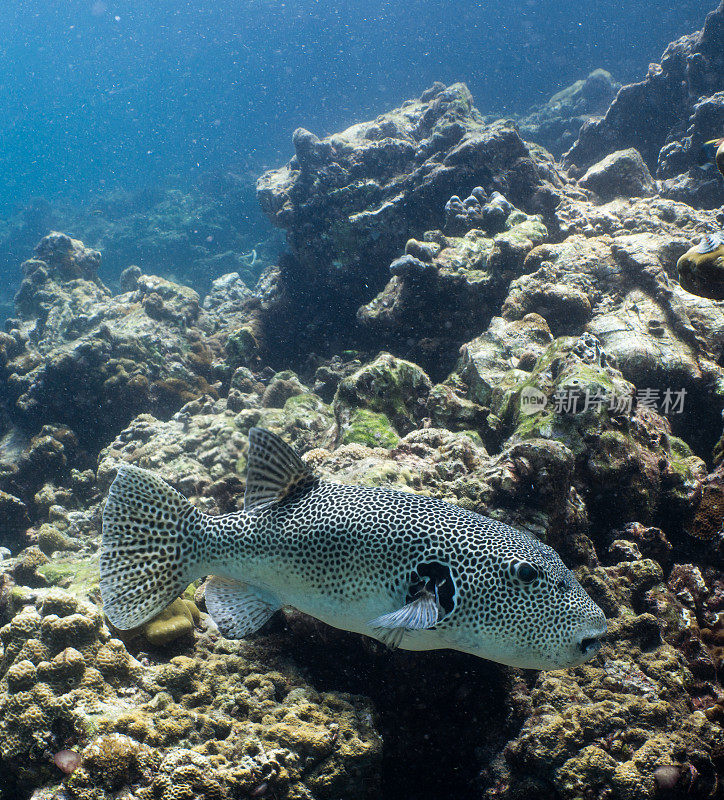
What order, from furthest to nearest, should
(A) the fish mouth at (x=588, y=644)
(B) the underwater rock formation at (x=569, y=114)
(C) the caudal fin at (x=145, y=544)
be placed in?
(B) the underwater rock formation at (x=569, y=114), (C) the caudal fin at (x=145, y=544), (A) the fish mouth at (x=588, y=644)

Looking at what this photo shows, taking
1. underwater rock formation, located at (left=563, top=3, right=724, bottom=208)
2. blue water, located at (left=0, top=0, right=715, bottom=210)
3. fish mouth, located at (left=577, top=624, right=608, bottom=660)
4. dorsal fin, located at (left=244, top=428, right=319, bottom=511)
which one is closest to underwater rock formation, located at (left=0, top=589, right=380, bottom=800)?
dorsal fin, located at (left=244, top=428, right=319, bottom=511)

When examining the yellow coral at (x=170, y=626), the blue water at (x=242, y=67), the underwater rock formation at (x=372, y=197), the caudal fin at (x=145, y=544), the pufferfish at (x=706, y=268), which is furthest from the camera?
the blue water at (x=242, y=67)

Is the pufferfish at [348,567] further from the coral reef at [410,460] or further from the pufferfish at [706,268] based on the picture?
the pufferfish at [706,268]

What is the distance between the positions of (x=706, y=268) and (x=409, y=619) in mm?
4223

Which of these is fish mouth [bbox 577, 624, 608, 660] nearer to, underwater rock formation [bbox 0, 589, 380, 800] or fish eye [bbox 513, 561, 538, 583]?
fish eye [bbox 513, 561, 538, 583]

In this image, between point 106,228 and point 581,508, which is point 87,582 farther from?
point 106,228

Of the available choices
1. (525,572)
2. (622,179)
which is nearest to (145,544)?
(525,572)

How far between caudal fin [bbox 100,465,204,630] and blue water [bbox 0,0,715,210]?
43.2 metres

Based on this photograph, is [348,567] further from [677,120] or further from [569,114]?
[569,114]

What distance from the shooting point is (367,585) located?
2.58m

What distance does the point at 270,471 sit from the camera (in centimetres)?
307

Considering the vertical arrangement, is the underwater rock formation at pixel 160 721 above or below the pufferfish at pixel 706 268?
below

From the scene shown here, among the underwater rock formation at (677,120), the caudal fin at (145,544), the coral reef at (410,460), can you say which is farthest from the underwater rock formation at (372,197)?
the caudal fin at (145,544)

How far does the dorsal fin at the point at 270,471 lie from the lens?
3041mm
